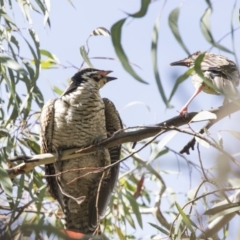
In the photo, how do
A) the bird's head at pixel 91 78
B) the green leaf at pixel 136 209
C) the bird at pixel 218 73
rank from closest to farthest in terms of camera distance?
the bird at pixel 218 73, the green leaf at pixel 136 209, the bird's head at pixel 91 78

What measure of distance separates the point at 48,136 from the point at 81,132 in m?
0.18

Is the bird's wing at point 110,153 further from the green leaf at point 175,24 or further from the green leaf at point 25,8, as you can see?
the green leaf at point 175,24

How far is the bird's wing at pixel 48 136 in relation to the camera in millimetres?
3764

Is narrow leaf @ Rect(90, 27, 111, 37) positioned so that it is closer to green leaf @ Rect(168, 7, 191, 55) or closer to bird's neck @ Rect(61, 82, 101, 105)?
bird's neck @ Rect(61, 82, 101, 105)

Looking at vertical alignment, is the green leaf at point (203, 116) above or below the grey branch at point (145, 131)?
above

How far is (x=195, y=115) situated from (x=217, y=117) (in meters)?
0.08

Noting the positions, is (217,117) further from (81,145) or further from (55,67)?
(55,67)

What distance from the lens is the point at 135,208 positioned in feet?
11.9

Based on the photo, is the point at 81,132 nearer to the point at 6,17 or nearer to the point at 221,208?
the point at 6,17

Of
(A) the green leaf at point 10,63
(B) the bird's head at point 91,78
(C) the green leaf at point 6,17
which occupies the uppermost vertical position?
(C) the green leaf at point 6,17

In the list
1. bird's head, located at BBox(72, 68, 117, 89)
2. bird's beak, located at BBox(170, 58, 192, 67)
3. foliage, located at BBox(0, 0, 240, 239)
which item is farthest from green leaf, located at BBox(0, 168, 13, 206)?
bird's beak, located at BBox(170, 58, 192, 67)

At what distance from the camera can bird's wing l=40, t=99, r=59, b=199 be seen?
148 inches

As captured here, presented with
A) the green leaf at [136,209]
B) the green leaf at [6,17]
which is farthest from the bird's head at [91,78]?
the green leaf at [6,17]

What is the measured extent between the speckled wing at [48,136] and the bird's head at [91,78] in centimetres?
20
